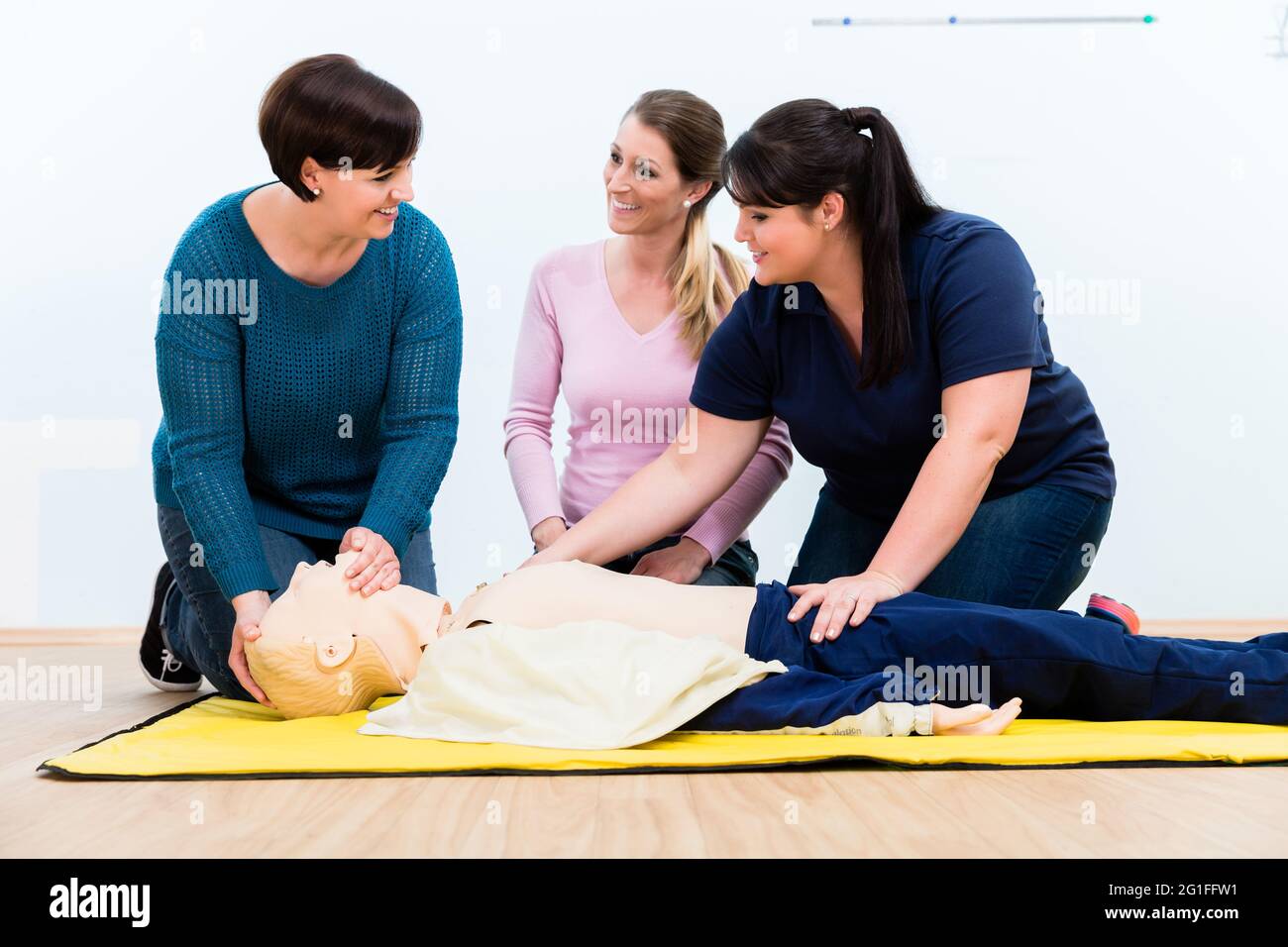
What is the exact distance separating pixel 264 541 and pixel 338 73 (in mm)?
767

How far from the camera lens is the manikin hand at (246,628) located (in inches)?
72.6

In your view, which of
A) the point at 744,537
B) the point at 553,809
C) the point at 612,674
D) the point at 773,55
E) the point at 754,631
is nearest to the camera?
the point at 553,809

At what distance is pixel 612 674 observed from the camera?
1.56 m

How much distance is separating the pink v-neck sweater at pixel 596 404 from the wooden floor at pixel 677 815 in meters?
1.00

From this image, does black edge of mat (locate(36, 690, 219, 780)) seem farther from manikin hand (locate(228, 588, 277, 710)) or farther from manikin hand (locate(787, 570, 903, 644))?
manikin hand (locate(787, 570, 903, 644))

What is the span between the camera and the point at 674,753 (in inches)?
57.6

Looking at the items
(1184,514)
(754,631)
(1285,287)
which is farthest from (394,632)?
(1285,287)

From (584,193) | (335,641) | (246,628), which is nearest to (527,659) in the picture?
(335,641)

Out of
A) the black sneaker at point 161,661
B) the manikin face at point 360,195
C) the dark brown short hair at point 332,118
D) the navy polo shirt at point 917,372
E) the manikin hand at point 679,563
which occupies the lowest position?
the black sneaker at point 161,661

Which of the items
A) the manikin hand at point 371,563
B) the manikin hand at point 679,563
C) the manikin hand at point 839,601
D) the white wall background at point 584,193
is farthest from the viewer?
the white wall background at point 584,193

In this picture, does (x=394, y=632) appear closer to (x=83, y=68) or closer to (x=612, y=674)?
(x=612, y=674)

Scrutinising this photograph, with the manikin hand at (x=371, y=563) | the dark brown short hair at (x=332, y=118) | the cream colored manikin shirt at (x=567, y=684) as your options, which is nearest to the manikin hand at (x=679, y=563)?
the manikin hand at (x=371, y=563)

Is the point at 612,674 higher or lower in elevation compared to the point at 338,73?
lower

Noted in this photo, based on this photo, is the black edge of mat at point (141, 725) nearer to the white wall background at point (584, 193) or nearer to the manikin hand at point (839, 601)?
the manikin hand at point (839, 601)
